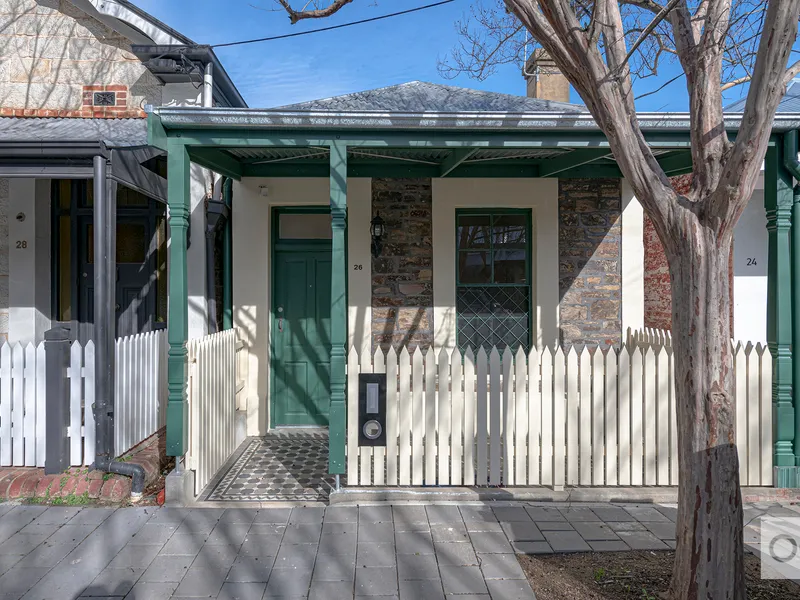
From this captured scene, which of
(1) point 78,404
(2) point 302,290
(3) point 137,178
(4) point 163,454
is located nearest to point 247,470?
(4) point 163,454

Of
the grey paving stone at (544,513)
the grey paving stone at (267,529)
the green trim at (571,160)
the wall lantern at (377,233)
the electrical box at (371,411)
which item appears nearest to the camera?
the grey paving stone at (267,529)

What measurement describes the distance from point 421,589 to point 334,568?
0.58 meters

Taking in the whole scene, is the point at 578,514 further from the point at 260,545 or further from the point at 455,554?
the point at 260,545

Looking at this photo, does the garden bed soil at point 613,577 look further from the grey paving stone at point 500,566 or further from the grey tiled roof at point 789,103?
the grey tiled roof at point 789,103

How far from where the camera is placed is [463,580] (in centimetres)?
321

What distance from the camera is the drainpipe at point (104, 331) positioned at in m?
4.41

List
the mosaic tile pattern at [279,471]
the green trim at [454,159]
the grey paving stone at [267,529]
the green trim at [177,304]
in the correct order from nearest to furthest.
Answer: the grey paving stone at [267,529] < the green trim at [177,304] < the mosaic tile pattern at [279,471] < the green trim at [454,159]

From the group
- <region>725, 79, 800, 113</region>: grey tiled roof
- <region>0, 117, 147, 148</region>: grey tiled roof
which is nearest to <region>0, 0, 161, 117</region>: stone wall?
<region>0, 117, 147, 148</region>: grey tiled roof

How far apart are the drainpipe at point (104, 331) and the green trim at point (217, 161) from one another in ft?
2.46

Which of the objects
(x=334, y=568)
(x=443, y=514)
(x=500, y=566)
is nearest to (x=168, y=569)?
(x=334, y=568)

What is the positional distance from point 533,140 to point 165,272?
4.36 meters

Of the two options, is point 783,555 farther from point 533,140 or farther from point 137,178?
point 137,178

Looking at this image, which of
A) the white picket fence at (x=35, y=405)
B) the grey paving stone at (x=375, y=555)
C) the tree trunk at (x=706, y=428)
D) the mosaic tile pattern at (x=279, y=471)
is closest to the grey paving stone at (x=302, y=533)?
the grey paving stone at (x=375, y=555)

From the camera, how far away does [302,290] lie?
257 inches
